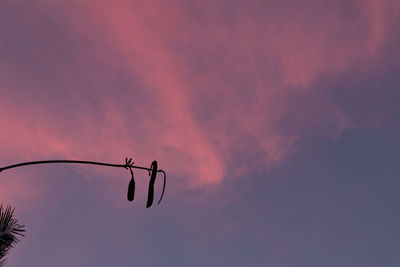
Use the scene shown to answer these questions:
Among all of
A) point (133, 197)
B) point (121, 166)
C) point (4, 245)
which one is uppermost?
point (4, 245)

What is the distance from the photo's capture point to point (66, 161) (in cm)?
951


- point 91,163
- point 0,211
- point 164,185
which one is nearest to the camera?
point 91,163

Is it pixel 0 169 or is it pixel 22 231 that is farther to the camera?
pixel 22 231

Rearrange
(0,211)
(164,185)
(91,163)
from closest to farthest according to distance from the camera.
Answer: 1. (91,163)
2. (164,185)
3. (0,211)

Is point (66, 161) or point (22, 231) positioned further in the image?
point (22, 231)

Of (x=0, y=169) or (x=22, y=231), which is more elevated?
(x=22, y=231)

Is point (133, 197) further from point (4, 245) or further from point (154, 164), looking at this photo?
point (4, 245)

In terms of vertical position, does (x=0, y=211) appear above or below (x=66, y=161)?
above

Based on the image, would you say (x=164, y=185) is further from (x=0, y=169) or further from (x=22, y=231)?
(x=22, y=231)

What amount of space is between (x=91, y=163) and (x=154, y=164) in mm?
1348

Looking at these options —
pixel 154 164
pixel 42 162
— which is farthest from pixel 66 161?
pixel 154 164

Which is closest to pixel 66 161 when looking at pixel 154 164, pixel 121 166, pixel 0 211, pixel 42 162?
pixel 42 162

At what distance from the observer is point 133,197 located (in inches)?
380

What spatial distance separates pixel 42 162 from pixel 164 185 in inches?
107
